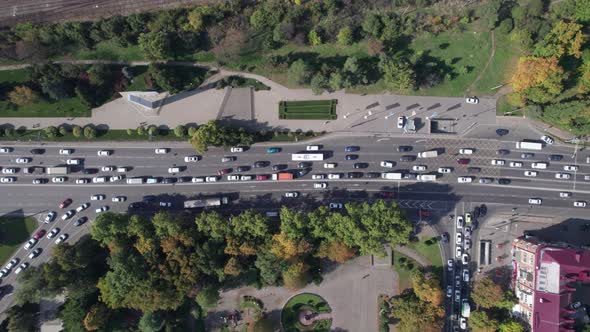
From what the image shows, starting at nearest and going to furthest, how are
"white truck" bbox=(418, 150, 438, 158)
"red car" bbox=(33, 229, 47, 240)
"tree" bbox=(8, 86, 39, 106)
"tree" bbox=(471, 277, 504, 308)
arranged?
"tree" bbox=(8, 86, 39, 106) < "tree" bbox=(471, 277, 504, 308) < "red car" bbox=(33, 229, 47, 240) < "white truck" bbox=(418, 150, 438, 158)

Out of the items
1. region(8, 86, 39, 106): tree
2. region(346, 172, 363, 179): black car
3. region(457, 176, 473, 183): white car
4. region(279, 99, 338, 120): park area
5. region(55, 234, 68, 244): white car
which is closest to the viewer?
region(8, 86, 39, 106): tree

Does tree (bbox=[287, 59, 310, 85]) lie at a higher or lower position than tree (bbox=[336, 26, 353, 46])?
lower

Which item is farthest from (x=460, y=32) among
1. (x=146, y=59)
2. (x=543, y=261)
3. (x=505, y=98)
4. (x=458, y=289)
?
(x=146, y=59)

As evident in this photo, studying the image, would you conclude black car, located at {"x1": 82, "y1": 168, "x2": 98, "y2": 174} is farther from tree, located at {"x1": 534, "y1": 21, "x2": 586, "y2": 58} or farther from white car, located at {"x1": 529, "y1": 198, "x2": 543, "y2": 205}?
tree, located at {"x1": 534, "y1": 21, "x2": 586, "y2": 58}

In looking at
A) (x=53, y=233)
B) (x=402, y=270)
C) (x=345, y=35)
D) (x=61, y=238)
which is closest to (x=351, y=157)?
(x=345, y=35)

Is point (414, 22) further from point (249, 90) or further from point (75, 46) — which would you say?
point (75, 46)

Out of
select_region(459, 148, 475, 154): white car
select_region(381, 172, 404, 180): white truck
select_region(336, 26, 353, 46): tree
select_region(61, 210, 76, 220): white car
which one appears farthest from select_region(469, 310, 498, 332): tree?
select_region(61, 210, 76, 220): white car

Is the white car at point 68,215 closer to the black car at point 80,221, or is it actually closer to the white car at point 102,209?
the black car at point 80,221

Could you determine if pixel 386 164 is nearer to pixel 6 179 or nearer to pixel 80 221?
pixel 80 221
